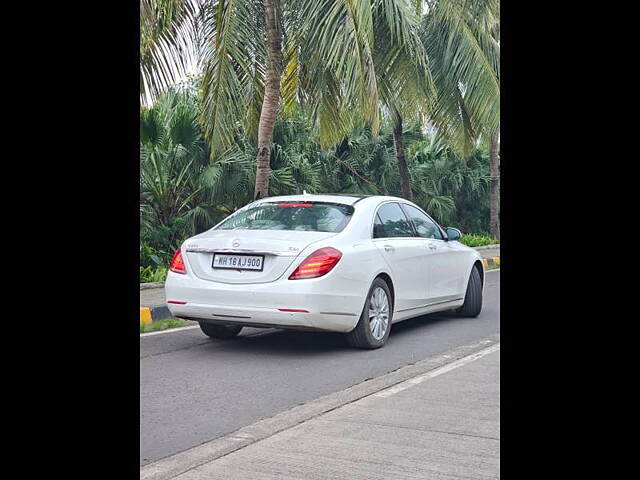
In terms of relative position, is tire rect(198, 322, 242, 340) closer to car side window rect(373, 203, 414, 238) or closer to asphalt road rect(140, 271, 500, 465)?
asphalt road rect(140, 271, 500, 465)

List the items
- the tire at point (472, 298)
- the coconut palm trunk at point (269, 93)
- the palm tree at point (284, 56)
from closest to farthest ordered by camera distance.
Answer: the tire at point (472, 298), the palm tree at point (284, 56), the coconut palm trunk at point (269, 93)

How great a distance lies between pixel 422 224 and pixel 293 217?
186 cm

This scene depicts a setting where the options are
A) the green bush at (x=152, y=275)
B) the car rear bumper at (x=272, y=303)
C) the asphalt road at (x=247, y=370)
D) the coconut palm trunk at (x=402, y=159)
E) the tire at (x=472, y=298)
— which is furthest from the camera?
the coconut palm trunk at (x=402, y=159)

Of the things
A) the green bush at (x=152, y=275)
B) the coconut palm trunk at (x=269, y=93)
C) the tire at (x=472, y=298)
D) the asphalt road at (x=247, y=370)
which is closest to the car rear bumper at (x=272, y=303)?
the asphalt road at (x=247, y=370)

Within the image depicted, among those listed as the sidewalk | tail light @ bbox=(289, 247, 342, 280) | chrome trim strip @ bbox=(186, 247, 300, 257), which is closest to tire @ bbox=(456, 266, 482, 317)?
tail light @ bbox=(289, 247, 342, 280)

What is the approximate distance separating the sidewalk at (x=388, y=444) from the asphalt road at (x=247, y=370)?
45 cm

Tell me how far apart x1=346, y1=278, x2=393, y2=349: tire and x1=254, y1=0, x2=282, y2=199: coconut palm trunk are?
17.2ft

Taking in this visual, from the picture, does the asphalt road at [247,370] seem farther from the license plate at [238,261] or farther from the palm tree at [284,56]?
the palm tree at [284,56]

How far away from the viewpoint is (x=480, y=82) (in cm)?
1573

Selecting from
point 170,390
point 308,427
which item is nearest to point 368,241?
point 170,390

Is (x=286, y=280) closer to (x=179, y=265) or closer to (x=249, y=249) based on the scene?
(x=249, y=249)

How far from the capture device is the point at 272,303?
6.86m

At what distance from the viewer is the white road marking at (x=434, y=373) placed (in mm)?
5770
